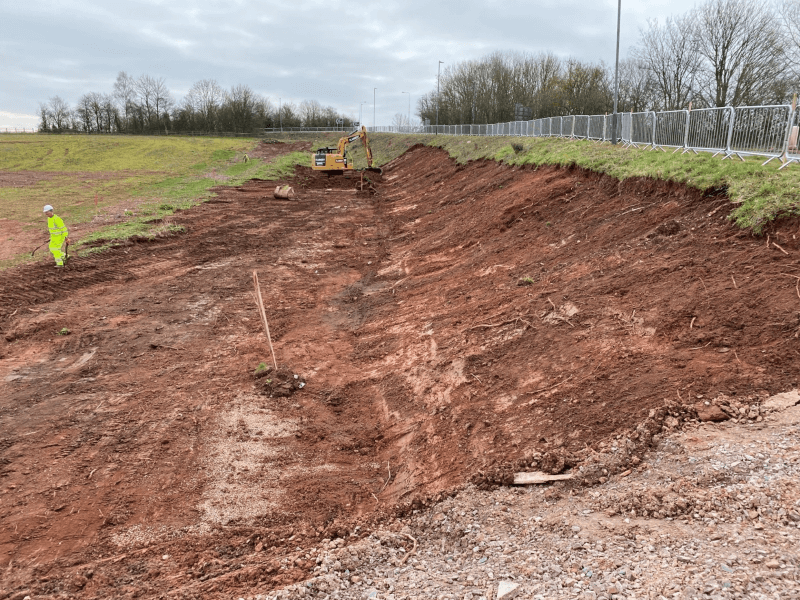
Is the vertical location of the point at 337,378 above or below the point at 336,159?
below

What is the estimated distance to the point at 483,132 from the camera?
144 feet

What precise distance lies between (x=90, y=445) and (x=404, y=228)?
1434 cm

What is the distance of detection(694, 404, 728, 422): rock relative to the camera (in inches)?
206

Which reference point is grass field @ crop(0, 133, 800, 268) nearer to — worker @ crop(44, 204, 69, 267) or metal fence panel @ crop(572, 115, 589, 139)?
metal fence panel @ crop(572, 115, 589, 139)

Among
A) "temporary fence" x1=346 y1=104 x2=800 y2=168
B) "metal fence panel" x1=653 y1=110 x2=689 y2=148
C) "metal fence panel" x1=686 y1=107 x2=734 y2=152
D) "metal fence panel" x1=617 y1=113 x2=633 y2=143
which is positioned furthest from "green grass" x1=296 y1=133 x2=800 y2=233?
"metal fence panel" x1=617 y1=113 x2=633 y2=143

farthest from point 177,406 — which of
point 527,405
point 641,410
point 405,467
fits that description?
point 641,410

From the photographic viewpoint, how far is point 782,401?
16.9 ft

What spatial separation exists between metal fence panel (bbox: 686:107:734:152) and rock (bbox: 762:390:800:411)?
9.85 meters

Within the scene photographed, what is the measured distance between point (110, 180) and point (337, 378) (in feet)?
112

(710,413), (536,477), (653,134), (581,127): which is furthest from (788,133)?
(581,127)

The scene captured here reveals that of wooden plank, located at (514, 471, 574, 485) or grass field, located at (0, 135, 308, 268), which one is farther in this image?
grass field, located at (0, 135, 308, 268)

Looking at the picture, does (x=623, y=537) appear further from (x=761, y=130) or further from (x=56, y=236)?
(x=56, y=236)

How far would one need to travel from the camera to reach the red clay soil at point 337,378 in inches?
216

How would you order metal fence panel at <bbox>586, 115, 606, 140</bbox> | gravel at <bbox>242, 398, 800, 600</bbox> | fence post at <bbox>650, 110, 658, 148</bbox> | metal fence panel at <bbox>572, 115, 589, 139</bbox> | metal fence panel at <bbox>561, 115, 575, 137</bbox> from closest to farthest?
gravel at <bbox>242, 398, 800, 600</bbox> < fence post at <bbox>650, 110, 658, 148</bbox> < metal fence panel at <bbox>586, 115, 606, 140</bbox> < metal fence panel at <bbox>572, 115, 589, 139</bbox> < metal fence panel at <bbox>561, 115, 575, 137</bbox>
